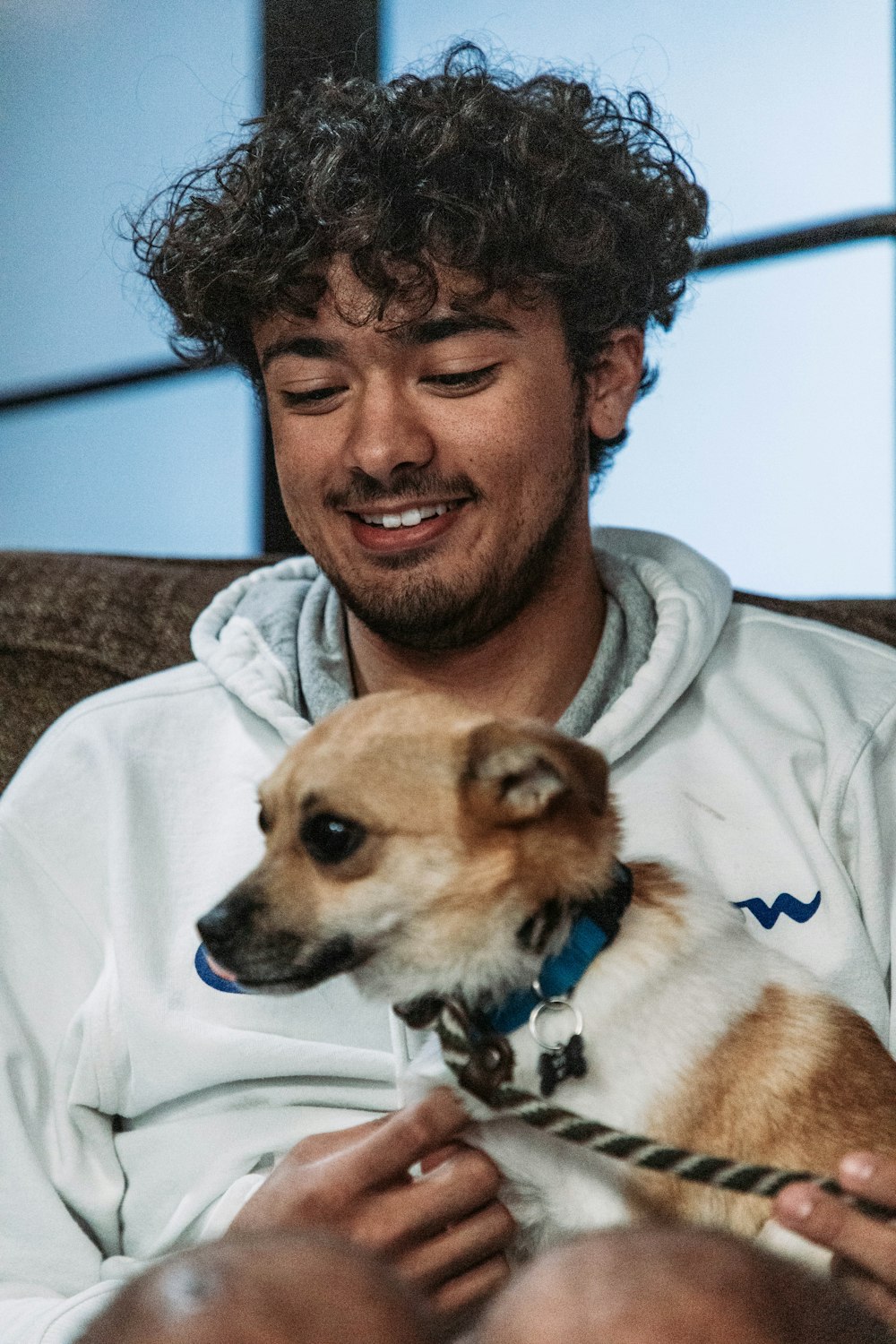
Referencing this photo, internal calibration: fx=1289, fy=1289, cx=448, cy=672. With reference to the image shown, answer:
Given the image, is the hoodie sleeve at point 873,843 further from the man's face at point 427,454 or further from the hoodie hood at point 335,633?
the man's face at point 427,454

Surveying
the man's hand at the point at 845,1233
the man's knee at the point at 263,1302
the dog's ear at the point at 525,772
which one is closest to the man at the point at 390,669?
the dog's ear at the point at 525,772

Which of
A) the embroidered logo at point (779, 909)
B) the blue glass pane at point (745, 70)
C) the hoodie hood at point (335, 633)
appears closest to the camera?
the embroidered logo at point (779, 909)

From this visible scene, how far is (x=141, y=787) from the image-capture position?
4.57 feet

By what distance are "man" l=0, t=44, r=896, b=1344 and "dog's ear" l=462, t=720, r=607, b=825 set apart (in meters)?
0.22

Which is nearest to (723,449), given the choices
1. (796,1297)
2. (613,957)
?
(613,957)

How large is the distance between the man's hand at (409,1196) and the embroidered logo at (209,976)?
8.5 inches

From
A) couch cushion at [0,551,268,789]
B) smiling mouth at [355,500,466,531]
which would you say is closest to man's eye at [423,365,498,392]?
smiling mouth at [355,500,466,531]

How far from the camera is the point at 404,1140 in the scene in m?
1.02

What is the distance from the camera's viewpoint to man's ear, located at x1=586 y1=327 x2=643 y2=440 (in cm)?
146

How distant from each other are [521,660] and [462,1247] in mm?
581

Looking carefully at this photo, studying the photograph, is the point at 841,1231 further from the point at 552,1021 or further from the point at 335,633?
the point at 335,633

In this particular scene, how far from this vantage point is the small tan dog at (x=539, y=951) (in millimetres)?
988

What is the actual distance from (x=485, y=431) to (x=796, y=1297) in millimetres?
896

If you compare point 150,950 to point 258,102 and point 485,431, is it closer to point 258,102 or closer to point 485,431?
point 485,431
